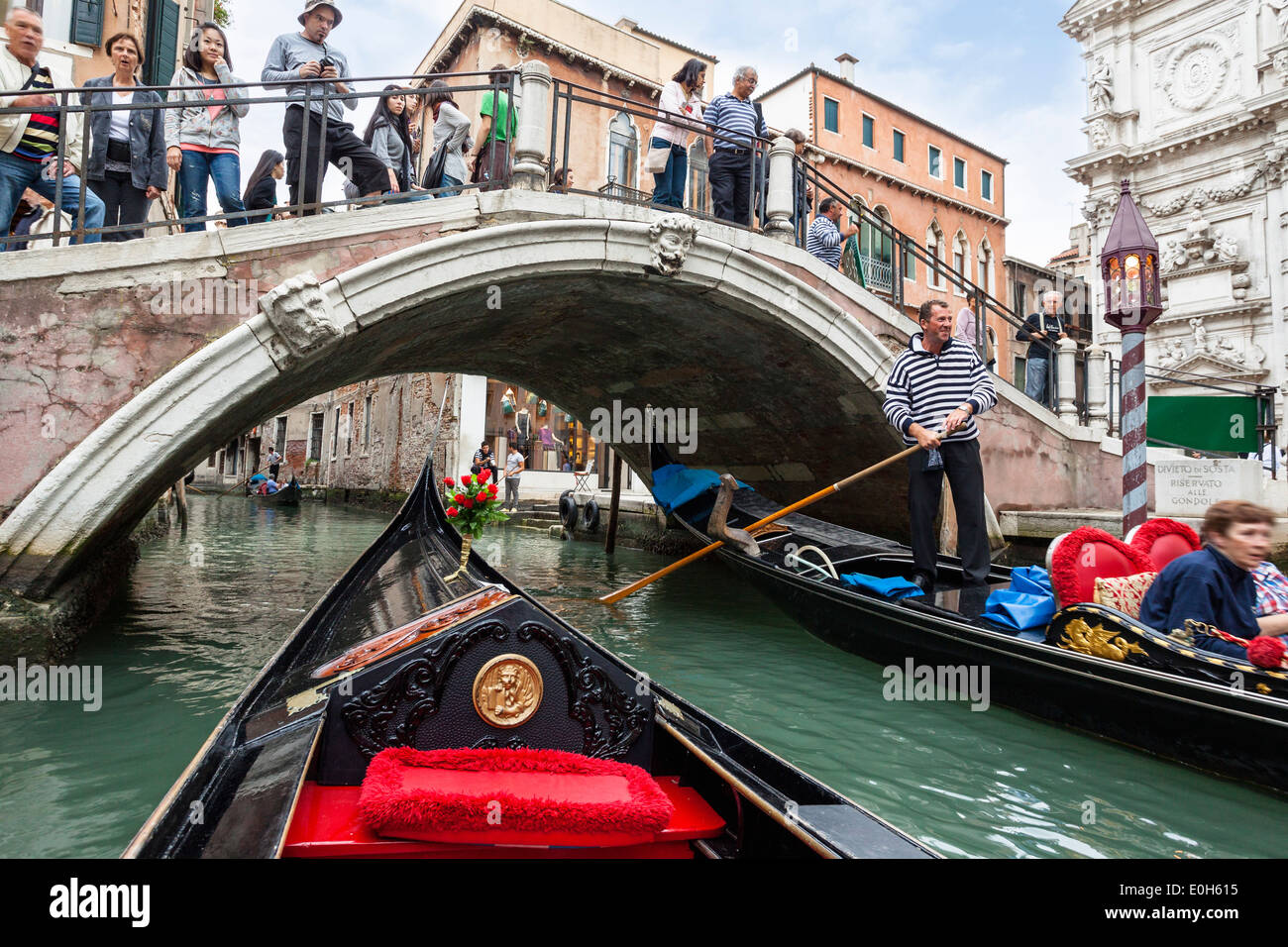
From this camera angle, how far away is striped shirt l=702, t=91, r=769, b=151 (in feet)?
14.3

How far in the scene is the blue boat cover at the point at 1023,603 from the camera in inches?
99.4

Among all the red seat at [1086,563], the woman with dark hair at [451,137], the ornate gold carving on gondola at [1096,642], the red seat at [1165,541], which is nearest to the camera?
the ornate gold carving on gondola at [1096,642]

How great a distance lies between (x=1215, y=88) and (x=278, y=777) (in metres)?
15.0

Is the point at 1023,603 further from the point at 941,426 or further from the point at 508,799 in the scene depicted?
the point at 508,799

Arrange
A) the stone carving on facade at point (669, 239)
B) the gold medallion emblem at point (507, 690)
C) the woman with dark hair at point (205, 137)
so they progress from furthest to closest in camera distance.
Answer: the stone carving on facade at point (669, 239) < the woman with dark hair at point (205, 137) < the gold medallion emblem at point (507, 690)

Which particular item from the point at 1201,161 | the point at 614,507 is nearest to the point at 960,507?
the point at 614,507

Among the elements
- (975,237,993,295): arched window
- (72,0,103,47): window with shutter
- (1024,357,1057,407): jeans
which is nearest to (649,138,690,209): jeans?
(1024,357,1057,407): jeans

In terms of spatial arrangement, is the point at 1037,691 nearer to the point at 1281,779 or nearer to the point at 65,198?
the point at 1281,779

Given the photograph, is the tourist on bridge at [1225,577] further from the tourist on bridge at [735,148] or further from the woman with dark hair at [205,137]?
the woman with dark hair at [205,137]

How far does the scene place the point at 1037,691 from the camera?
2404 mm

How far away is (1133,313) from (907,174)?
1309cm

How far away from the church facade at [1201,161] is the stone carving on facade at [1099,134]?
0.6 inches

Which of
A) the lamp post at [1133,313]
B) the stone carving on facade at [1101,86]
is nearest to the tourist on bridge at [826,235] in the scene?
the lamp post at [1133,313]

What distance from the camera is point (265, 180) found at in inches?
139
